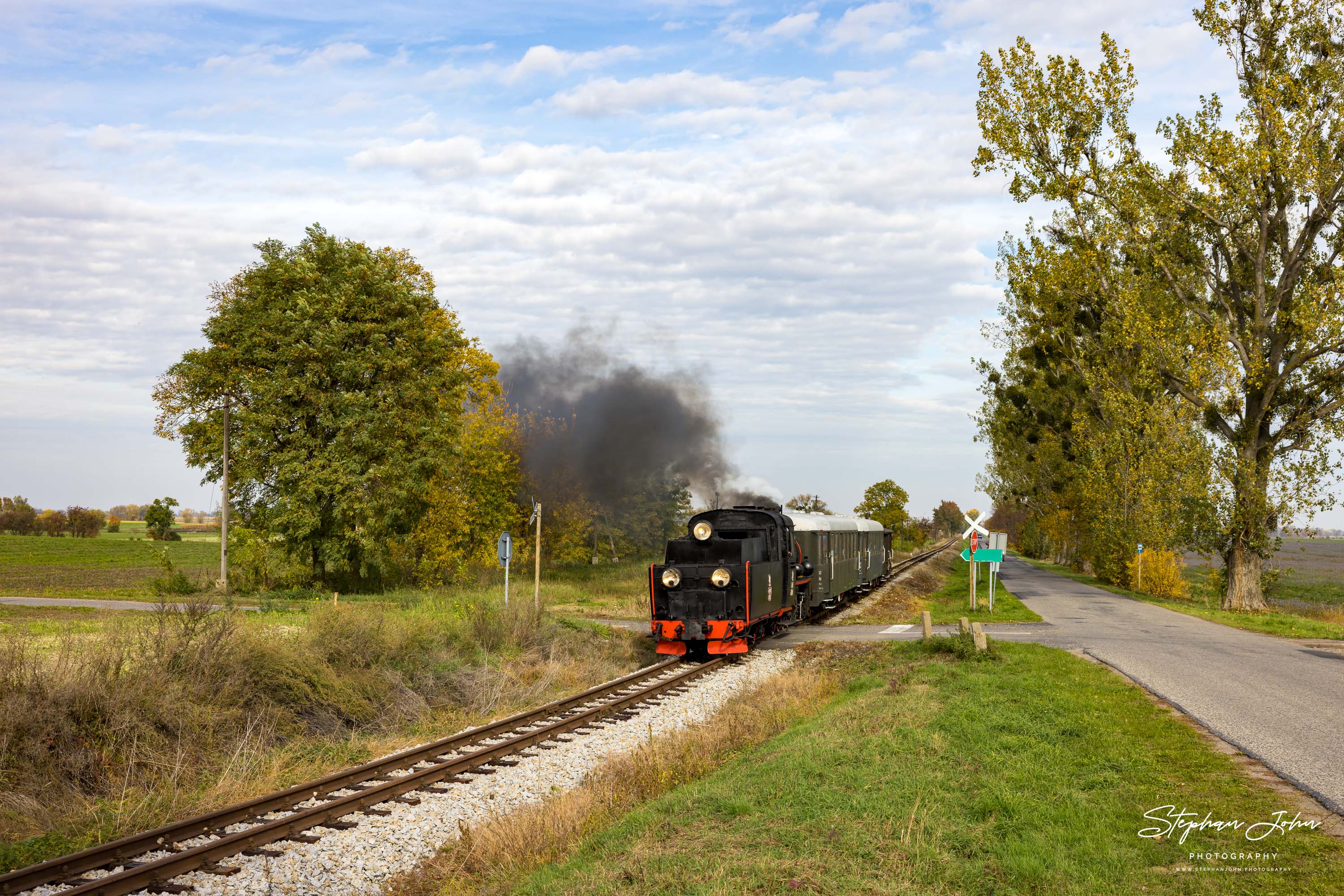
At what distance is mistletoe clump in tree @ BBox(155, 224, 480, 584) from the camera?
102ft

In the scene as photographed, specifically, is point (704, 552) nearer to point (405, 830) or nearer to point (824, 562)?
point (824, 562)

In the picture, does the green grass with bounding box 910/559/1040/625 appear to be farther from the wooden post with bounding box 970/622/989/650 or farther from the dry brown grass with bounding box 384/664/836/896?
the dry brown grass with bounding box 384/664/836/896

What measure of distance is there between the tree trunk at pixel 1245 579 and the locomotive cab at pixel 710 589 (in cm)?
1954

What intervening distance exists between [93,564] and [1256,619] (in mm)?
64472

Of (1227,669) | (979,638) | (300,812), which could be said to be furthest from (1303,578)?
(300,812)

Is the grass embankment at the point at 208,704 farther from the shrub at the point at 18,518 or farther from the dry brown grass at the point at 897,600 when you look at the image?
the shrub at the point at 18,518

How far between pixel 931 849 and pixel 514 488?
40.6 m

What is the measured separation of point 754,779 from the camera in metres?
9.27

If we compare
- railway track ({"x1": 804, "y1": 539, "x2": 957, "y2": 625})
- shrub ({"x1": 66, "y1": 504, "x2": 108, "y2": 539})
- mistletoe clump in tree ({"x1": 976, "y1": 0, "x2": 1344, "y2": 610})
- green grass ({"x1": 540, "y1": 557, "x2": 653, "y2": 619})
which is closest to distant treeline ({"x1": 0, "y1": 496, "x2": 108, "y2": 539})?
shrub ({"x1": 66, "y1": 504, "x2": 108, "y2": 539})

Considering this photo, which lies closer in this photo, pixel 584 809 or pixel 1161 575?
pixel 584 809

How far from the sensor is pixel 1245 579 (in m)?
→ 29.5

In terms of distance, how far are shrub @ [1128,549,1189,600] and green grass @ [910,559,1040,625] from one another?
584 cm

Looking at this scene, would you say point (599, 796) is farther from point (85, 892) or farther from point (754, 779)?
point (85, 892)

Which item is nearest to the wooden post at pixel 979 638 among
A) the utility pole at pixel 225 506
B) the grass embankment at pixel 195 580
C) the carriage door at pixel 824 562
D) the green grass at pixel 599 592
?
the carriage door at pixel 824 562
